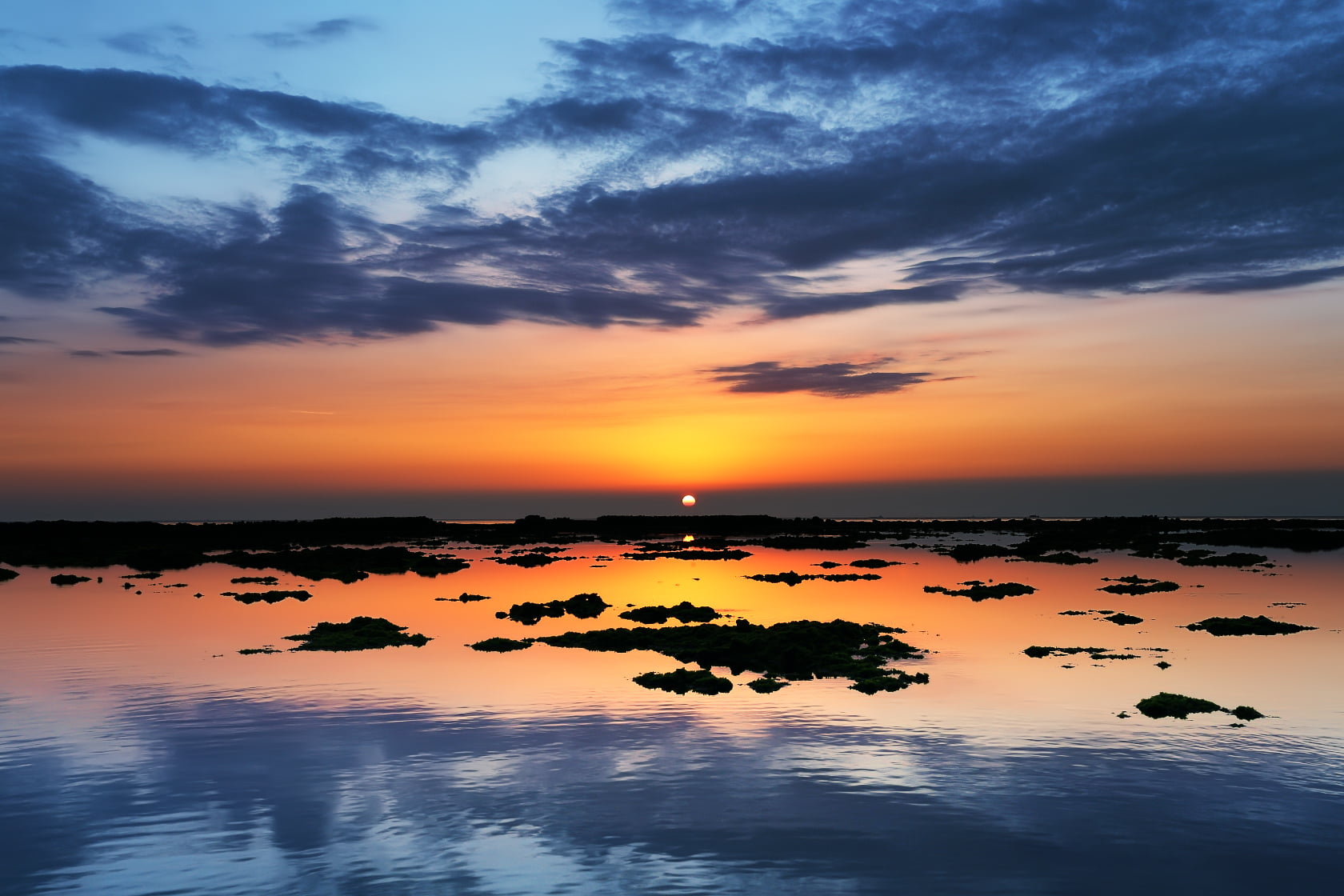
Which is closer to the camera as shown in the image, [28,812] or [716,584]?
[28,812]

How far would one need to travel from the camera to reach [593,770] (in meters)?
17.0

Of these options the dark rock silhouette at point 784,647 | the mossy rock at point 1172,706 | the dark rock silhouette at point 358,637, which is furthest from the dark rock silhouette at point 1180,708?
the dark rock silhouette at point 358,637

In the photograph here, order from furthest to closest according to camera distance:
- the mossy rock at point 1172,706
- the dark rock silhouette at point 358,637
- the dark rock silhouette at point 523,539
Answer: the dark rock silhouette at point 523,539
the dark rock silhouette at point 358,637
the mossy rock at point 1172,706

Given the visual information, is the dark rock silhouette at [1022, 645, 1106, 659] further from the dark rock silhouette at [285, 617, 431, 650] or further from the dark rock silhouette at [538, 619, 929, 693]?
the dark rock silhouette at [285, 617, 431, 650]

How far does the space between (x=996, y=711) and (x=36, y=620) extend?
3957 cm

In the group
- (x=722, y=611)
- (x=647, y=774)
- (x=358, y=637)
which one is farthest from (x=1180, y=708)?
(x=358, y=637)

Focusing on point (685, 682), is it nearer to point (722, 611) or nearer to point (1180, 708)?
point (1180, 708)

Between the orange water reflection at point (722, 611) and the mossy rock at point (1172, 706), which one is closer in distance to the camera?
the mossy rock at point (1172, 706)

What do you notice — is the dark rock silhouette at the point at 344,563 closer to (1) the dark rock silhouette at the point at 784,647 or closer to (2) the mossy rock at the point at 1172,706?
(1) the dark rock silhouette at the point at 784,647

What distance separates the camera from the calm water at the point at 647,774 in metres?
12.4

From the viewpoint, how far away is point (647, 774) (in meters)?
16.7

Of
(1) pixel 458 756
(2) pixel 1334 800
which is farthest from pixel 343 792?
(2) pixel 1334 800

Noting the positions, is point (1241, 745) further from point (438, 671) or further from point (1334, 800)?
point (438, 671)

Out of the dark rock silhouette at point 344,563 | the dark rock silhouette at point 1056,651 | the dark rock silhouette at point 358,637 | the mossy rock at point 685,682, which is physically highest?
the dark rock silhouette at point 344,563
